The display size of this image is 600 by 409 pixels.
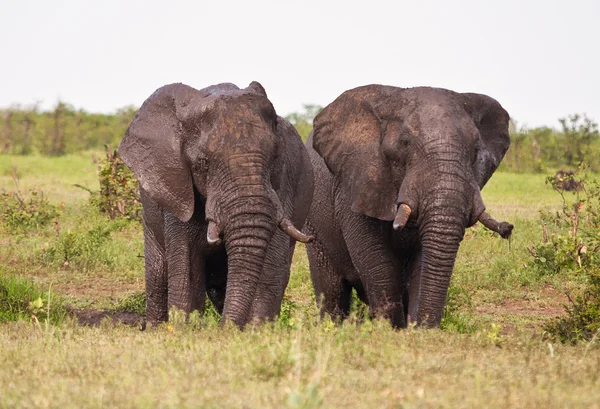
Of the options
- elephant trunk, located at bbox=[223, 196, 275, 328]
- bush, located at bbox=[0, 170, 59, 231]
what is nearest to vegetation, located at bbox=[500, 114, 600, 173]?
bush, located at bbox=[0, 170, 59, 231]

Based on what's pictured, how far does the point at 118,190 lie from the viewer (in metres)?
16.1

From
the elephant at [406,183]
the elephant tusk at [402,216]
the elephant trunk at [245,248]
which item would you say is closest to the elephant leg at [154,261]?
the elephant trunk at [245,248]

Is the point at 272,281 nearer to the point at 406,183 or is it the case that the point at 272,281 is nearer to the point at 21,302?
the point at 406,183

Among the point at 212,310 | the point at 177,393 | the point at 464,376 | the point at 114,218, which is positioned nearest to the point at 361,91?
the point at 212,310

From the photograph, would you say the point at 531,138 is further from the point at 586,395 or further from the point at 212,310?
the point at 586,395

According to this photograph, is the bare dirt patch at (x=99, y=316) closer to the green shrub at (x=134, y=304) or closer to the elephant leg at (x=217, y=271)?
the green shrub at (x=134, y=304)

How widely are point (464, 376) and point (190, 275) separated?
10.1 ft

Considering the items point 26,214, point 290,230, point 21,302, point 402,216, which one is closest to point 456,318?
point 402,216

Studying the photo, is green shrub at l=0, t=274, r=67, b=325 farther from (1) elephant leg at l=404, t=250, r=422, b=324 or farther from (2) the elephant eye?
(1) elephant leg at l=404, t=250, r=422, b=324

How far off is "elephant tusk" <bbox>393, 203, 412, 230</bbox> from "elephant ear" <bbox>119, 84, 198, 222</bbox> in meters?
1.41

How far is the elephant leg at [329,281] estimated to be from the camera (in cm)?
980

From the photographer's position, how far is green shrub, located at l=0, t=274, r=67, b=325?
899 cm

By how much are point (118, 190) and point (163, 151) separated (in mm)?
8449

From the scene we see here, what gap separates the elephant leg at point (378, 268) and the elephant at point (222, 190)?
0.48 metres
